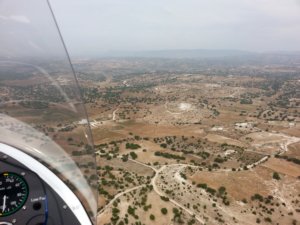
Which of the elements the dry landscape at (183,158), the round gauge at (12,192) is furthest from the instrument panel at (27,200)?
the dry landscape at (183,158)

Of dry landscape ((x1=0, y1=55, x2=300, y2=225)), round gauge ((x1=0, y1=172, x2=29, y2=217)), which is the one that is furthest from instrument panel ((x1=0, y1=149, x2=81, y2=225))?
dry landscape ((x1=0, y1=55, x2=300, y2=225))

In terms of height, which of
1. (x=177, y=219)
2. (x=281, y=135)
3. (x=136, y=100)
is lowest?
(x=136, y=100)

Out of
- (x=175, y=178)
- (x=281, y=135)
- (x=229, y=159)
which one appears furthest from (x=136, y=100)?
(x=175, y=178)

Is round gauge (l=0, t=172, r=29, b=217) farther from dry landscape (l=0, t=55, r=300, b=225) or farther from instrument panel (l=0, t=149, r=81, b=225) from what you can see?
dry landscape (l=0, t=55, r=300, b=225)

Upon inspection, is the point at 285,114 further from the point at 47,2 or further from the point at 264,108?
the point at 47,2

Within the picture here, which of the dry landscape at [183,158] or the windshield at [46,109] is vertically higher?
the windshield at [46,109]

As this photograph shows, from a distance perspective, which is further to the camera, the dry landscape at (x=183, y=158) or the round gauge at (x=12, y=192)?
the dry landscape at (x=183, y=158)

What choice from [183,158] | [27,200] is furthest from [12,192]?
[183,158]

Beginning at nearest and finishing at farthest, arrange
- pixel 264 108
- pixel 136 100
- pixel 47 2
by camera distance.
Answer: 1. pixel 47 2
2. pixel 264 108
3. pixel 136 100

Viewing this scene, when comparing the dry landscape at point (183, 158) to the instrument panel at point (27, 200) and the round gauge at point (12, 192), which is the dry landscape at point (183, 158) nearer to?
the instrument panel at point (27, 200)
